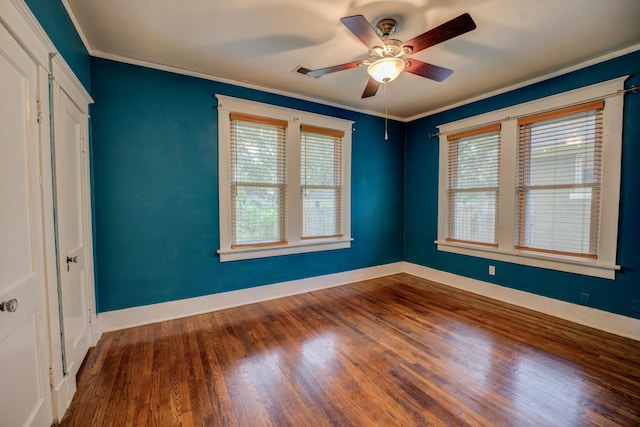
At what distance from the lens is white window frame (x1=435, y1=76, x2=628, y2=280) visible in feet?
8.75

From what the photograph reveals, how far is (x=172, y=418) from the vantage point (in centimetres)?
163

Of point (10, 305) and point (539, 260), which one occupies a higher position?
point (10, 305)

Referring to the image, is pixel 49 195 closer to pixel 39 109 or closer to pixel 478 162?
pixel 39 109

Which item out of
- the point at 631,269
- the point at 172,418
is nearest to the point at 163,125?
the point at 172,418

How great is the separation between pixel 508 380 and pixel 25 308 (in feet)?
10.1

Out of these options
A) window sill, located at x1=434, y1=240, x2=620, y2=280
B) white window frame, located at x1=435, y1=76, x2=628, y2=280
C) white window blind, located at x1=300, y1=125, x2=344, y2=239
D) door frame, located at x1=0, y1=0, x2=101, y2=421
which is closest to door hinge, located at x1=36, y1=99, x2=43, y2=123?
door frame, located at x1=0, y1=0, x2=101, y2=421

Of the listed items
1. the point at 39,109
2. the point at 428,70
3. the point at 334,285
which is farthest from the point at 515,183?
the point at 39,109

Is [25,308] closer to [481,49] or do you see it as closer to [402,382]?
[402,382]

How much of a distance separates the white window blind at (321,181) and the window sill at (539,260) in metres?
1.86

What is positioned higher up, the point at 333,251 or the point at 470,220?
the point at 470,220

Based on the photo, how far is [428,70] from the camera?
229cm

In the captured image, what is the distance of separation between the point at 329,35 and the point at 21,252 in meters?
2.60

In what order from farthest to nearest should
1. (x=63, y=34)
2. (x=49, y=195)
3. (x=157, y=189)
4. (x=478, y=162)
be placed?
(x=478, y=162) → (x=157, y=189) → (x=63, y=34) → (x=49, y=195)

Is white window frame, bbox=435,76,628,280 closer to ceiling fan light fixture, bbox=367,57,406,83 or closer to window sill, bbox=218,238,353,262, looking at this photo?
window sill, bbox=218,238,353,262
